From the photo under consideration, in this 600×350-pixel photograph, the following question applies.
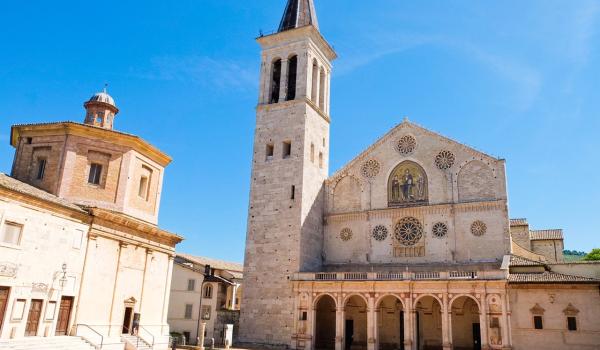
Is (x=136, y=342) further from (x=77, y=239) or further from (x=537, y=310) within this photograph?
(x=537, y=310)

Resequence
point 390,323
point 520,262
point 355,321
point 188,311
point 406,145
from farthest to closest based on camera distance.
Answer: point 188,311 < point 406,145 < point 355,321 < point 390,323 < point 520,262

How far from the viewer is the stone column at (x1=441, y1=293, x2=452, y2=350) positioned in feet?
89.8

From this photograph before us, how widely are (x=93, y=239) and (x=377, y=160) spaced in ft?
Answer: 68.2

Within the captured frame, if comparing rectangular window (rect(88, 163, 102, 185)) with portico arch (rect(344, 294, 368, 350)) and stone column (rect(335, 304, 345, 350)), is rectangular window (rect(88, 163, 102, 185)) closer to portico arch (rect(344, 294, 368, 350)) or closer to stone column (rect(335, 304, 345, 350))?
stone column (rect(335, 304, 345, 350))

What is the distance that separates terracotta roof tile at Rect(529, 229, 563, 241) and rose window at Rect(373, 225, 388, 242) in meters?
16.4

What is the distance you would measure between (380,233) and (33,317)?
2186cm

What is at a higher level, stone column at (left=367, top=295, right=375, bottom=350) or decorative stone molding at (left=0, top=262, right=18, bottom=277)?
decorative stone molding at (left=0, top=262, right=18, bottom=277)

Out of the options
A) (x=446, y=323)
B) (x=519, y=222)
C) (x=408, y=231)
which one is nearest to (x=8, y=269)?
(x=446, y=323)

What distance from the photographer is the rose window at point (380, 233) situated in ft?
111

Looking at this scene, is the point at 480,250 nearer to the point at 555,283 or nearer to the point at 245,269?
the point at 555,283

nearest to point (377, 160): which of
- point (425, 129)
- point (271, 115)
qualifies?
point (425, 129)

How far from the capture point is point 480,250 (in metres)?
30.7

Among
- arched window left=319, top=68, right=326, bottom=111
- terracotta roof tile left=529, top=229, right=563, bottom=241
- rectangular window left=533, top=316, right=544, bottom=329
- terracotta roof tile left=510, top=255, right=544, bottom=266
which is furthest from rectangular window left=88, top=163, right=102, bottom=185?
terracotta roof tile left=529, top=229, right=563, bottom=241

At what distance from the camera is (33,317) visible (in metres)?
19.3
